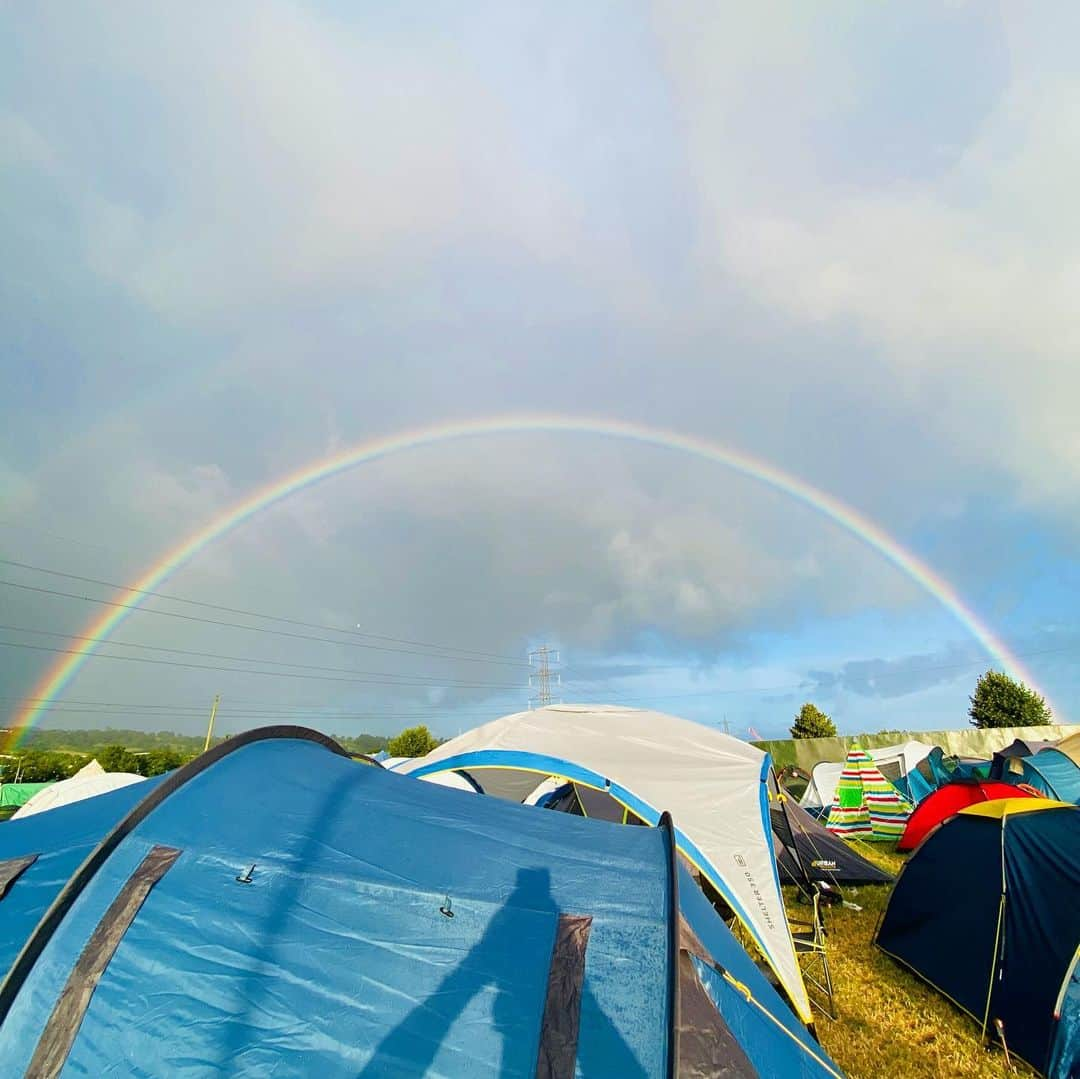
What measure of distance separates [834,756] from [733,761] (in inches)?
1209

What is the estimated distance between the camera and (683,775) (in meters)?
7.95

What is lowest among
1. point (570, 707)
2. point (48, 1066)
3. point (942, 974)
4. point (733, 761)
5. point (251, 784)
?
point (942, 974)

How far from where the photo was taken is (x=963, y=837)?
281 inches

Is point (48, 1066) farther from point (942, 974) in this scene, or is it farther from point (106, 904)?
point (942, 974)

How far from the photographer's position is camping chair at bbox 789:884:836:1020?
21.6 ft

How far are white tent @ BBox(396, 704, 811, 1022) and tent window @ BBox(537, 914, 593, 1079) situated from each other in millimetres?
4036

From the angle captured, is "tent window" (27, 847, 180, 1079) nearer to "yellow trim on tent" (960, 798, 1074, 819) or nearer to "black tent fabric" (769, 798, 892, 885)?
"yellow trim on tent" (960, 798, 1074, 819)

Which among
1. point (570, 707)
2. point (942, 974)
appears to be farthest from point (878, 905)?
point (570, 707)

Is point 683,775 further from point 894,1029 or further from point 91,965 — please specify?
point 91,965

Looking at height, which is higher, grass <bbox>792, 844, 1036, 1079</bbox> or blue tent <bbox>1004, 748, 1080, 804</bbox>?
blue tent <bbox>1004, 748, 1080, 804</bbox>

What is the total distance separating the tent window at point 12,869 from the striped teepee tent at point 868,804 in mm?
17720

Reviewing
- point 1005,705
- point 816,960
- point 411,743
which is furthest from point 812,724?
point 816,960

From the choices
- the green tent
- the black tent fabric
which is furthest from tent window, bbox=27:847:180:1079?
the green tent

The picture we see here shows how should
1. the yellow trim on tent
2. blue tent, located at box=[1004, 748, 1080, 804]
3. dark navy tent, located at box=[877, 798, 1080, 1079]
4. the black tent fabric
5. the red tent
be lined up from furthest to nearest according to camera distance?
blue tent, located at box=[1004, 748, 1080, 804]
the red tent
the black tent fabric
the yellow trim on tent
dark navy tent, located at box=[877, 798, 1080, 1079]
